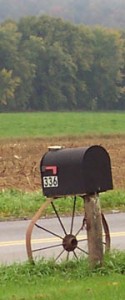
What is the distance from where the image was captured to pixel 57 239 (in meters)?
13.8

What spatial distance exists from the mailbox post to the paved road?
251 cm

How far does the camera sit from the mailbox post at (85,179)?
28.9 ft

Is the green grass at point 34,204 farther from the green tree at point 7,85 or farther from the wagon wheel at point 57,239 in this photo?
the green tree at point 7,85

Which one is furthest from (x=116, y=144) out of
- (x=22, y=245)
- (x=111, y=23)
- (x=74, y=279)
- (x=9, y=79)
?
(x=111, y=23)

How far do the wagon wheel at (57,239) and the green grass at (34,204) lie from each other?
0.22 metres

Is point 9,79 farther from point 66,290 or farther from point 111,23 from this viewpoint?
point 111,23

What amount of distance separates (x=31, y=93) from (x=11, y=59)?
14.4 ft

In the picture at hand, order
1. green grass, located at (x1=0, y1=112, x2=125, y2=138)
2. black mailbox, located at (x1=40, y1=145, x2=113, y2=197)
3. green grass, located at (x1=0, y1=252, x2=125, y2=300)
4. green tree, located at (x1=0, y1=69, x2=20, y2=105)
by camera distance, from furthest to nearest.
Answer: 1. green tree, located at (x1=0, y1=69, x2=20, y2=105)
2. green grass, located at (x1=0, y1=112, x2=125, y2=138)
3. black mailbox, located at (x1=40, y1=145, x2=113, y2=197)
4. green grass, located at (x1=0, y1=252, x2=125, y2=300)

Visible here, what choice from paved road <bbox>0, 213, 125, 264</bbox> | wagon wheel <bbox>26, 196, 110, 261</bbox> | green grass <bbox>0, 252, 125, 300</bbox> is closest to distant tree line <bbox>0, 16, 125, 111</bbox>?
paved road <bbox>0, 213, 125, 264</bbox>

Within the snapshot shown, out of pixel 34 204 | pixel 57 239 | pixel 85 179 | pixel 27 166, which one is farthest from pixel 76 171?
pixel 27 166

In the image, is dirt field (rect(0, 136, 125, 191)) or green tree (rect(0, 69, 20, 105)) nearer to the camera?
dirt field (rect(0, 136, 125, 191))

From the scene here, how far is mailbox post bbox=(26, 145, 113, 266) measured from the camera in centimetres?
880

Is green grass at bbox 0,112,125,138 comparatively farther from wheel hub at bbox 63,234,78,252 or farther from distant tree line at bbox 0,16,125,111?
wheel hub at bbox 63,234,78,252

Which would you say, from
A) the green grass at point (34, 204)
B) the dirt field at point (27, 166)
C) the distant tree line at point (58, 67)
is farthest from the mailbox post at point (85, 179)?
the distant tree line at point (58, 67)
